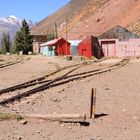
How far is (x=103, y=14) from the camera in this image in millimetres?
147875

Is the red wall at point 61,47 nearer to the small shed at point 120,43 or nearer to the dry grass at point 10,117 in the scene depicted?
the small shed at point 120,43

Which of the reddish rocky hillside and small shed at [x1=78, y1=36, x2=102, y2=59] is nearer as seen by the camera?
small shed at [x1=78, y1=36, x2=102, y2=59]

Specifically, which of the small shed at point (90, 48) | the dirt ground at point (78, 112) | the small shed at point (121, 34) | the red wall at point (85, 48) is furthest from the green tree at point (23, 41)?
the dirt ground at point (78, 112)

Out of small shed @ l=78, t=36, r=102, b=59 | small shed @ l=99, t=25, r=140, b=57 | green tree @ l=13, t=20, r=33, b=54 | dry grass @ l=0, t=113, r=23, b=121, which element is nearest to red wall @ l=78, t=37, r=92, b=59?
small shed @ l=78, t=36, r=102, b=59

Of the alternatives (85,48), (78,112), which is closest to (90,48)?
(85,48)

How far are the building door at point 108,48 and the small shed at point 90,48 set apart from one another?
103 cm

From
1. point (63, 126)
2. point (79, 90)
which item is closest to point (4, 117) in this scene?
point (63, 126)

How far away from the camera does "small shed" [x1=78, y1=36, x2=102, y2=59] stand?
84750mm

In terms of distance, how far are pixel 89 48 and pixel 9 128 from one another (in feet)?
243

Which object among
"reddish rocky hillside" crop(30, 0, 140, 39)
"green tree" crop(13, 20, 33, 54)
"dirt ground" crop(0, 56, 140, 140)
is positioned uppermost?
"reddish rocky hillside" crop(30, 0, 140, 39)

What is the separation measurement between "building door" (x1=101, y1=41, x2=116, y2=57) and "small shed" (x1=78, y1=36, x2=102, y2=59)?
1.03 metres

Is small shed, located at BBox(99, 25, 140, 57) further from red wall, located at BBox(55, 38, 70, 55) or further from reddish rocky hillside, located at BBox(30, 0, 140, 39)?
reddish rocky hillside, located at BBox(30, 0, 140, 39)

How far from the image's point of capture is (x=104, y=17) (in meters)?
146

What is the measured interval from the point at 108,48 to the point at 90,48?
488 centimetres
